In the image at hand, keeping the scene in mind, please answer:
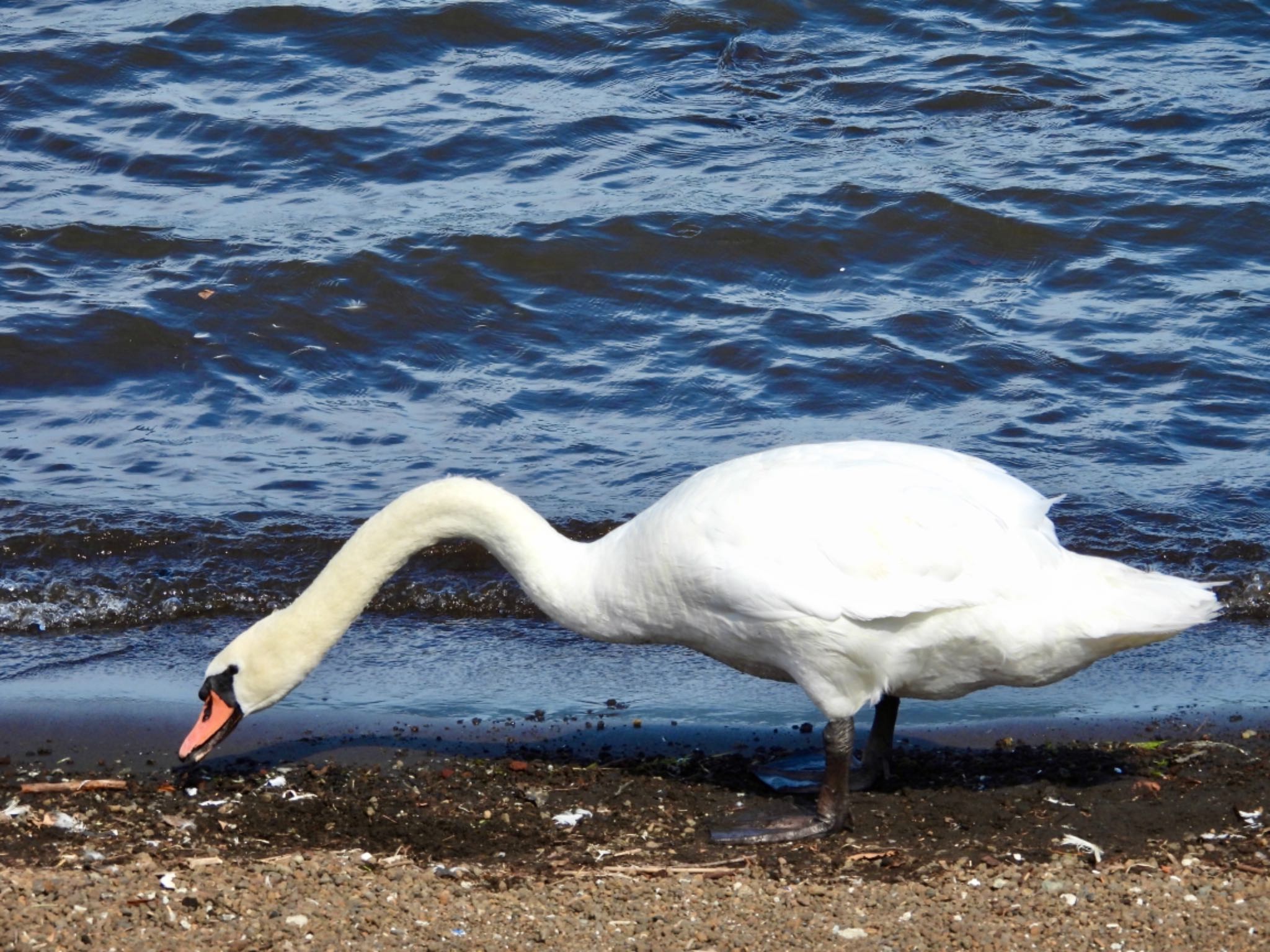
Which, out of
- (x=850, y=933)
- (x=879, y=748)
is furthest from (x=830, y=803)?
(x=850, y=933)

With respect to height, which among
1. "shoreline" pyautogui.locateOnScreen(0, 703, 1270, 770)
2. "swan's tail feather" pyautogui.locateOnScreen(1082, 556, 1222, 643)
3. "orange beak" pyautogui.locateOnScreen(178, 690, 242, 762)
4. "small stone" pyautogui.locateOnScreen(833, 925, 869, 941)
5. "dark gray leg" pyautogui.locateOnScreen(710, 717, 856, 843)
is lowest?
"shoreline" pyautogui.locateOnScreen(0, 703, 1270, 770)

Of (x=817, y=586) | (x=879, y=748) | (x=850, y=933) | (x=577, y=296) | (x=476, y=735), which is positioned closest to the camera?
(x=850, y=933)

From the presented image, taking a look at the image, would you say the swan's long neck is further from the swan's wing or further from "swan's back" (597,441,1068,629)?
the swan's wing

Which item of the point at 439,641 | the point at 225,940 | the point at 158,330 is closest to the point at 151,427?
the point at 158,330

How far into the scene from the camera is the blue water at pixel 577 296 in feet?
26.1

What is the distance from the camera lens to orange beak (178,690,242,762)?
5.59m

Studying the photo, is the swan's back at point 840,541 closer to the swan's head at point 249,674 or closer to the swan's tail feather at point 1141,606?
the swan's tail feather at point 1141,606

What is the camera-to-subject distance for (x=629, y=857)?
525 centimetres

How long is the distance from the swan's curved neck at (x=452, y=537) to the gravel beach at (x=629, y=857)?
2.11 feet

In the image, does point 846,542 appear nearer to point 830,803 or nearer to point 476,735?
point 830,803

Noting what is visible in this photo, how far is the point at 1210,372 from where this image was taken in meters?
10.3

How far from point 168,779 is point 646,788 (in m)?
1.64

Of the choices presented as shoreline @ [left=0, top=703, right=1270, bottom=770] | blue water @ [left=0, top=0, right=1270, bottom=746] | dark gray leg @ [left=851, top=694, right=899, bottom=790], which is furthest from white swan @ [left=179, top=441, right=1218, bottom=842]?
blue water @ [left=0, top=0, right=1270, bottom=746]

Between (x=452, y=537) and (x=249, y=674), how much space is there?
82 centimetres
